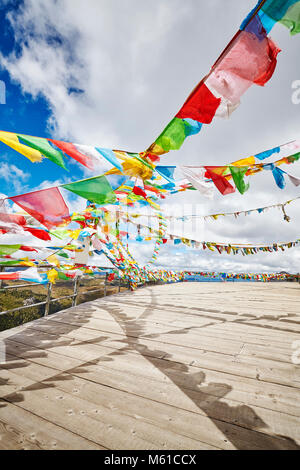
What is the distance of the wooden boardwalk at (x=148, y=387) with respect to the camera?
1.42 meters

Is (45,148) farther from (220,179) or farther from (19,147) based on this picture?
(220,179)

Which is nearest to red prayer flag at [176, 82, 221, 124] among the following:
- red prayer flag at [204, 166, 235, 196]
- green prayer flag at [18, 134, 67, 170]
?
red prayer flag at [204, 166, 235, 196]

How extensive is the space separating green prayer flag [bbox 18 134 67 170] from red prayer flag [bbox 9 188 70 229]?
426 mm

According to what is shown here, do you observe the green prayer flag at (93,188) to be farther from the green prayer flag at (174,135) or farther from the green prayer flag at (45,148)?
the green prayer flag at (174,135)

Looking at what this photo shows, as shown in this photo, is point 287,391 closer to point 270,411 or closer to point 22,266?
point 270,411

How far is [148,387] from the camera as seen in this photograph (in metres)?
1.98

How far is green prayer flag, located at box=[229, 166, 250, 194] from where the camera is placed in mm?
3246

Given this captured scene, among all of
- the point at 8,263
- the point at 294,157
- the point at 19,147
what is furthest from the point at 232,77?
the point at 8,263

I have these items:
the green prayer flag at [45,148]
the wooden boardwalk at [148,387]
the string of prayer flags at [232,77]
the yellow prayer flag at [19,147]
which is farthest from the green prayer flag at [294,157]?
the yellow prayer flag at [19,147]

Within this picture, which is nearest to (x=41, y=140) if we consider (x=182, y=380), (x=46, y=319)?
(x=182, y=380)

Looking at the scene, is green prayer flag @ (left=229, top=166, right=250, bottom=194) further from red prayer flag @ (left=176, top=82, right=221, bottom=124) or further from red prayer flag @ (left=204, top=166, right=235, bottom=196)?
red prayer flag @ (left=176, top=82, right=221, bottom=124)

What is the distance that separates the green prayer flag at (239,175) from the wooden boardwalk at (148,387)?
2.37m

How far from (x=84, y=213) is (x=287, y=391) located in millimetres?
4677
